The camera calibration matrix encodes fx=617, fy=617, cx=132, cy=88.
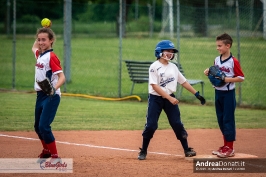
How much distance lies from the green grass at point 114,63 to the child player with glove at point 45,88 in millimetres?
9230

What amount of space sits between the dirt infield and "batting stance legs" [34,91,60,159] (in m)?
0.52

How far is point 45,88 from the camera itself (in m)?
8.70

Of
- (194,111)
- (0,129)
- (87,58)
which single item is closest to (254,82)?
(194,111)

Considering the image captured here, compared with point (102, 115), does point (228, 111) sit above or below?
above

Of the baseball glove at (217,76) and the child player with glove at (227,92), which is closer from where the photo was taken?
the baseball glove at (217,76)

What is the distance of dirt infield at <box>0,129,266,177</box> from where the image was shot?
8.63 meters

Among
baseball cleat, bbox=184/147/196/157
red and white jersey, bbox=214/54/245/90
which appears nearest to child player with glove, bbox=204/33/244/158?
red and white jersey, bbox=214/54/245/90

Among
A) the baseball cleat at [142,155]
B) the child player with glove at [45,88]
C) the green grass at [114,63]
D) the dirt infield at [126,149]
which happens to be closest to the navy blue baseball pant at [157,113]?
the baseball cleat at [142,155]

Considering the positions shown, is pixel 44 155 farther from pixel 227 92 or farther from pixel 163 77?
pixel 227 92

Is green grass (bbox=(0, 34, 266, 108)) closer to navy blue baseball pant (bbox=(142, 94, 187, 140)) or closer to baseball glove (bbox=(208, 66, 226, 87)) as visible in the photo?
baseball glove (bbox=(208, 66, 226, 87))

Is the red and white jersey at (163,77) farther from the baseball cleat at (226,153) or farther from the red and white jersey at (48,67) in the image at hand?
the red and white jersey at (48,67)

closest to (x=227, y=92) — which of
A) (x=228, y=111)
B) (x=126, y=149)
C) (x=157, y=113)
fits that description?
(x=228, y=111)

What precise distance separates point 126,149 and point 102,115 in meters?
4.22

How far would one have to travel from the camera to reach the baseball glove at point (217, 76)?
9.54 metres
